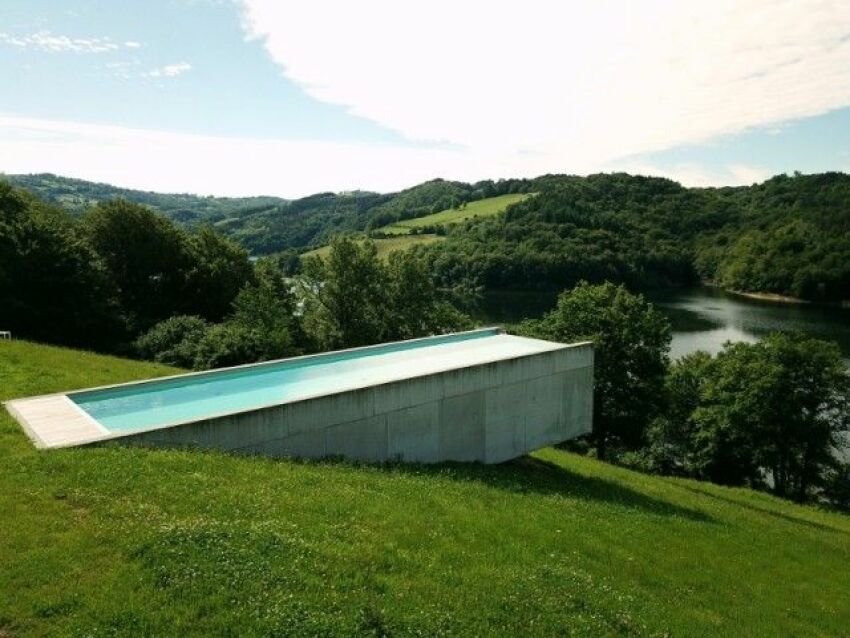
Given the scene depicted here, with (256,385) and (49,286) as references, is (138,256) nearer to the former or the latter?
(49,286)

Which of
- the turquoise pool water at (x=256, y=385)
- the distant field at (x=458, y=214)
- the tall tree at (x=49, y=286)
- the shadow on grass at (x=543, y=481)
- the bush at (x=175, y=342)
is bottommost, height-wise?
the shadow on grass at (x=543, y=481)

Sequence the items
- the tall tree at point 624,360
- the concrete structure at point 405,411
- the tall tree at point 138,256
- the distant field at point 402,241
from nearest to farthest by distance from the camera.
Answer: the concrete structure at point 405,411 → the tall tree at point 624,360 → the tall tree at point 138,256 → the distant field at point 402,241

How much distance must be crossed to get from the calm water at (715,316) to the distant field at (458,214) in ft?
169

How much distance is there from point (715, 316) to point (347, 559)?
290 ft

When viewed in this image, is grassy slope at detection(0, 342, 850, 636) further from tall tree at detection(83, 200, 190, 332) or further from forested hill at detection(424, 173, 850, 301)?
forested hill at detection(424, 173, 850, 301)

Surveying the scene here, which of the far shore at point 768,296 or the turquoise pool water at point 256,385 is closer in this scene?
the turquoise pool water at point 256,385

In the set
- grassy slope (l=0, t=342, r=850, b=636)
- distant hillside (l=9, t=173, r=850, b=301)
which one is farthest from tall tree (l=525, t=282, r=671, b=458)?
distant hillside (l=9, t=173, r=850, b=301)

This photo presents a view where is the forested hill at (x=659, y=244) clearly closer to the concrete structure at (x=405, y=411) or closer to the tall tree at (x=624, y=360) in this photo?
the tall tree at (x=624, y=360)

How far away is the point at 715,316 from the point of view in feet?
285

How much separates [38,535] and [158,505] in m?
1.62

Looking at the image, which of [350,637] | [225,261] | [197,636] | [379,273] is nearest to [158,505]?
[197,636]

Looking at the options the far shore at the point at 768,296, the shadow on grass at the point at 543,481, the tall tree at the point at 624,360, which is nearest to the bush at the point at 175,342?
the shadow on grass at the point at 543,481

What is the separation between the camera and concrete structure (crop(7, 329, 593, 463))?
13.2 metres

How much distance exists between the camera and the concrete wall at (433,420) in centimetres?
1359
